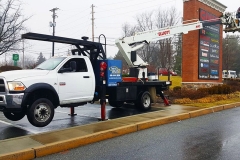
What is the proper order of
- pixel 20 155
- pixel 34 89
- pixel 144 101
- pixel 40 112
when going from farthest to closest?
pixel 144 101
pixel 40 112
pixel 34 89
pixel 20 155

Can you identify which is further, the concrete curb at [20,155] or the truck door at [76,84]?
the truck door at [76,84]

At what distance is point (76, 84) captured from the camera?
25.9 ft

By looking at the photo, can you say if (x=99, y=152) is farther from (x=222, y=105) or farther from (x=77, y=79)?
(x=222, y=105)

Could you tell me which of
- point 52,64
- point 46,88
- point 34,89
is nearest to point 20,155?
point 34,89

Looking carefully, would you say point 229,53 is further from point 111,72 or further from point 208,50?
point 111,72

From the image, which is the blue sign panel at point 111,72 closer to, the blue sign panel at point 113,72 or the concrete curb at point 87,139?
the blue sign panel at point 113,72

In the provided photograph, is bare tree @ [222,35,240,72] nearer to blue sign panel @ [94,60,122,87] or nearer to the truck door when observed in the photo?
blue sign panel @ [94,60,122,87]

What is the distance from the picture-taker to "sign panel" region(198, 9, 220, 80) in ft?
58.5

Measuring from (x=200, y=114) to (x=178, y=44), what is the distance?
37709mm

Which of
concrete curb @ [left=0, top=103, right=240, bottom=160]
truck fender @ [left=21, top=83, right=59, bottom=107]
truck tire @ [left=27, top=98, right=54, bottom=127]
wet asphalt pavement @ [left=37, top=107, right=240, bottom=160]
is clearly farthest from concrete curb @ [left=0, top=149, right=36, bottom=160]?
truck fender @ [left=21, top=83, right=59, bottom=107]

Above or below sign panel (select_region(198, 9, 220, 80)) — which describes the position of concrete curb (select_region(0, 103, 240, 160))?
below

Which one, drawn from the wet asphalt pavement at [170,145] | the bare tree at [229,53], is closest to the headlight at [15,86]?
the wet asphalt pavement at [170,145]

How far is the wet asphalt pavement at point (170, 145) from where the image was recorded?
5051mm

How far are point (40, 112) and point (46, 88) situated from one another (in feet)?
2.21
